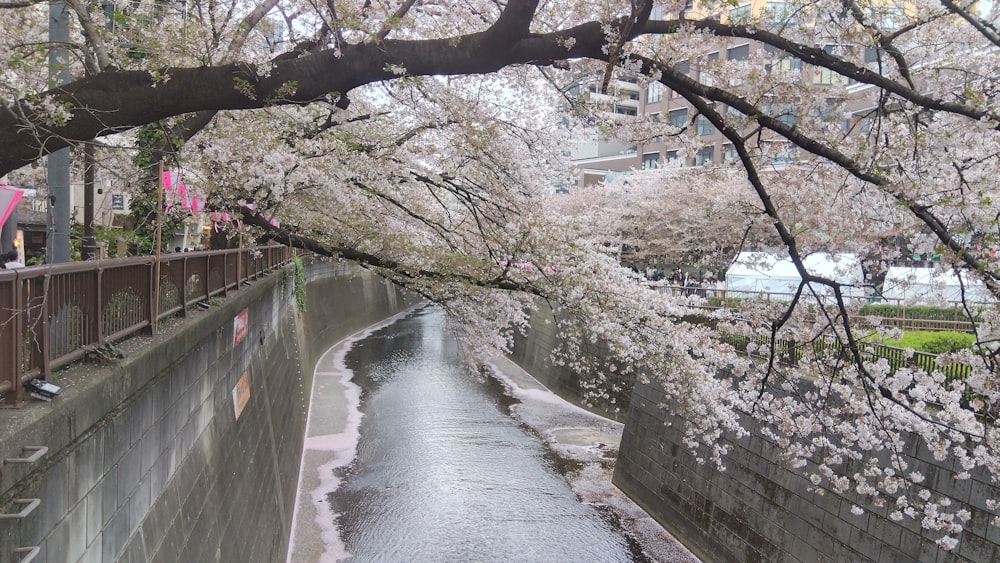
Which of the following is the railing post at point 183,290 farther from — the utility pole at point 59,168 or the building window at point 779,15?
the building window at point 779,15

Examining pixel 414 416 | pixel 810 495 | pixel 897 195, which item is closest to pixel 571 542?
pixel 810 495

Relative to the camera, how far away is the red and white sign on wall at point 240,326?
29.1 ft

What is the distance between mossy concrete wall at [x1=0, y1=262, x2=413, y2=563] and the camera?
3.07 m

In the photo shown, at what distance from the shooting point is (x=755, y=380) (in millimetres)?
8312

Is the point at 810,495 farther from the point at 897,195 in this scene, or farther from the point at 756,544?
the point at 897,195

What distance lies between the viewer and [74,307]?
3971 mm

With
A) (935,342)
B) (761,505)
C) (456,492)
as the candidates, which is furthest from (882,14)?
(456,492)

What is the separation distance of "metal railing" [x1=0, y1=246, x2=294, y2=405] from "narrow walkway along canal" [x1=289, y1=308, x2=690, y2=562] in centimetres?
738

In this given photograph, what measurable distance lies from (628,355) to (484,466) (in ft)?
26.2


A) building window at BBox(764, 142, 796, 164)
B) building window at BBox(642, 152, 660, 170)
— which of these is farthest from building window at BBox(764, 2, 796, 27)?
building window at BBox(642, 152, 660, 170)

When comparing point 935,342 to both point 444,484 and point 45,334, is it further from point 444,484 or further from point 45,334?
point 45,334

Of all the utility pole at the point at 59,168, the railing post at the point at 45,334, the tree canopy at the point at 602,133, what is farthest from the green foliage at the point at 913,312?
the railing post at the point at 45,334

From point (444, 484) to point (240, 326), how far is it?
7.29 meters

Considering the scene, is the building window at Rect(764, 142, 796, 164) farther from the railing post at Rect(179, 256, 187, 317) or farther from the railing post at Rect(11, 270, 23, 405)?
the railing post at Rect(179, 256, 187, 317)
